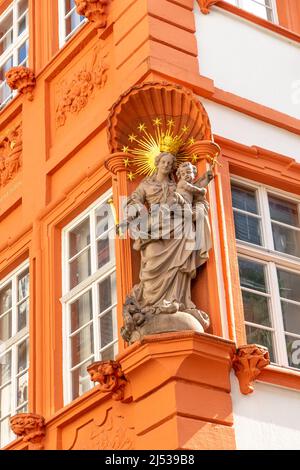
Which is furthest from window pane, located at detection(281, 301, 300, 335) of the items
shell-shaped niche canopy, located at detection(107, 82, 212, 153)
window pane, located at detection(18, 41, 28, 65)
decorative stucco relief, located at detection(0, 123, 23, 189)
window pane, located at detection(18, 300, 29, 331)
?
window pane, located at detection(18, 41, 28, 65)

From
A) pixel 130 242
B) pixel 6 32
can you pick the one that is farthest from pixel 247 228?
pixel 6 32

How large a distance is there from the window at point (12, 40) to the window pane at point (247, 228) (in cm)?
405

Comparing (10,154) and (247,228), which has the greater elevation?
(10,154)

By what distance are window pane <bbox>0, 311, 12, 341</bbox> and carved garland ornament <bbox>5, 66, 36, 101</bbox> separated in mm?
2353

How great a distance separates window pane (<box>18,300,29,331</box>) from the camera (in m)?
12.8

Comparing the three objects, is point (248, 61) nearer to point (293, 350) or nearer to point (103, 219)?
point (103, 219)

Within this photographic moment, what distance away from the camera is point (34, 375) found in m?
11.9

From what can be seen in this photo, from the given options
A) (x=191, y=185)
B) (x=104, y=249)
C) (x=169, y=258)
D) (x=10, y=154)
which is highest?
(x=10, y=154)

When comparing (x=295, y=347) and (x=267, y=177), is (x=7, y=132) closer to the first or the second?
(x=267, y=177)

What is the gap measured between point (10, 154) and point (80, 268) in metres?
2.22

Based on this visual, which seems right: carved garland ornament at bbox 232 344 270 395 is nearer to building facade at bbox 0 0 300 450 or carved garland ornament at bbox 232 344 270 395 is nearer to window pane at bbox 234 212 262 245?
building facade at bbox 0 0 300 450

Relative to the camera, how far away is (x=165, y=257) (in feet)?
34.7

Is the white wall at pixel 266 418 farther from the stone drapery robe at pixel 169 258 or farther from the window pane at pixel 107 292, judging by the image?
the window pane at pixel 107 292
